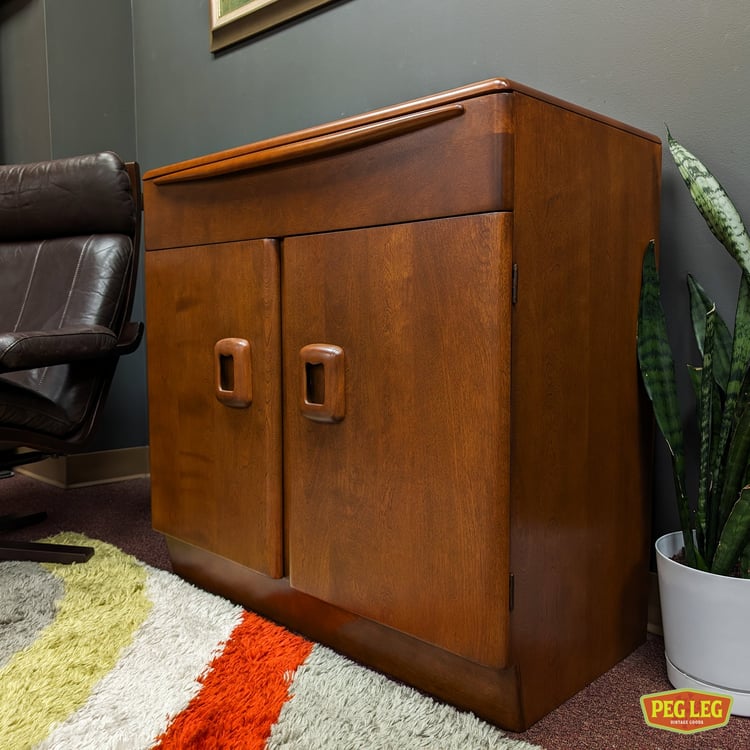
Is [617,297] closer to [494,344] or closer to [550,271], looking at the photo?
[550,271]

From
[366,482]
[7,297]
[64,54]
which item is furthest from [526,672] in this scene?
[64,54]

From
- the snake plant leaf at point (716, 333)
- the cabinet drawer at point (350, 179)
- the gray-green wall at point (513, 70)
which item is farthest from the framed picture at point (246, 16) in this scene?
the snake plant leaf at point (716, 333)

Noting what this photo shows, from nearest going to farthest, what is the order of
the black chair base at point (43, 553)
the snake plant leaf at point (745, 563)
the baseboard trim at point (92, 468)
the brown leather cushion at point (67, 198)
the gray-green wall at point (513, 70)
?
the snake plant leaf at point (745, 563), the gray-green wall at point (513, 70), the black chair base at point (43, 553), the brown leather cushion at point (67, 198), the baseboard trim at point (92, 468)

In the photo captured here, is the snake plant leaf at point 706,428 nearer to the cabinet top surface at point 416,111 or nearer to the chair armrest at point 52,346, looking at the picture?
the cabinet top surface at point 416,111

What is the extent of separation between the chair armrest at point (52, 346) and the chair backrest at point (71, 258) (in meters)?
0.09

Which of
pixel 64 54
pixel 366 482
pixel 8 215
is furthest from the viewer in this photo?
pixel 64 54

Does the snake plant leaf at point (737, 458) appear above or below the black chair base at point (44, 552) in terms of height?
above

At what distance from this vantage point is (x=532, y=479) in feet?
2.80

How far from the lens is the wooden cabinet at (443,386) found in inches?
32.3

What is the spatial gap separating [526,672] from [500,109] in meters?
0.67

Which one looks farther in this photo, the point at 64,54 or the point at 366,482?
the point at 64,54

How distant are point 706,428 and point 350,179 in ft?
1.92

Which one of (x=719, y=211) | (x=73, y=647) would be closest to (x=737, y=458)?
(x=719, y=211)

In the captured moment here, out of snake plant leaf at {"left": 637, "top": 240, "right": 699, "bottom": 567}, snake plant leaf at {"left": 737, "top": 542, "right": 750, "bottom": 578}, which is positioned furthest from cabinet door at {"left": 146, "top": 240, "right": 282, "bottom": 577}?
snake plant leaf at {"left": 737, "top": 542, "right": 750, "bottom": 578}
